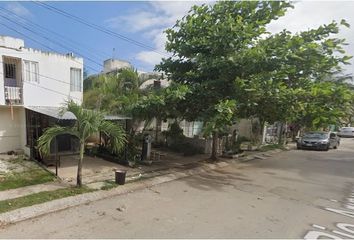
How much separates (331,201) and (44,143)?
28.9 ft

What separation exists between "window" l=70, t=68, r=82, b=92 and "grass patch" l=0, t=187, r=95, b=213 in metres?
8.36

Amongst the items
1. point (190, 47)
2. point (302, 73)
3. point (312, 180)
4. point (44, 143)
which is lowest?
point (312, 180)

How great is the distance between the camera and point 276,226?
618 centimetres

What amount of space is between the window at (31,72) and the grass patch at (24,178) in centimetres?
518

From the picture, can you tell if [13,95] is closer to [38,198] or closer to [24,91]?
[24,91]

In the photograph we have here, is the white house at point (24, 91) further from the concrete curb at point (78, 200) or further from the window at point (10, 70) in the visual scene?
the concrete curb at point (78, 200)

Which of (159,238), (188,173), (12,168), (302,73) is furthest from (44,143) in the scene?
(302,73)

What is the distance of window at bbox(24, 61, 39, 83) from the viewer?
12789mm

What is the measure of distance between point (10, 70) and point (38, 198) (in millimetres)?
8477

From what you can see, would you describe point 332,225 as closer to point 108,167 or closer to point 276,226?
point 276,226

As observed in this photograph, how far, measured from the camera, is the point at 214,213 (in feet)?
22.3

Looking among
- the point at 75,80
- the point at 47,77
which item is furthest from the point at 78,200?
the point at 75,80

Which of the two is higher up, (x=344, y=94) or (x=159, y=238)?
(x=344, y=94)

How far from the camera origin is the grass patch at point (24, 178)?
8.09 meters
